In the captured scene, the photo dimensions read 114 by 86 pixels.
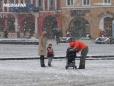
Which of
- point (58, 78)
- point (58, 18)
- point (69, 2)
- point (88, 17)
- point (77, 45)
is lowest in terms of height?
point (58, 18)

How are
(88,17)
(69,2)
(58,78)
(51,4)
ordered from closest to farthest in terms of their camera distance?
(58,78)
(88,17)
(69,2)
(51,4)

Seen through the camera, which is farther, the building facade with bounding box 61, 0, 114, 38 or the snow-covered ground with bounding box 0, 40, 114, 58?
the building facade with bounding box 61, 0, 114, 38

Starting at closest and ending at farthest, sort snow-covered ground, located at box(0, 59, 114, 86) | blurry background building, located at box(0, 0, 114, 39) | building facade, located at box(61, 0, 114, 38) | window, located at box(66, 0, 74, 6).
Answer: snow-covered ground, located at box(0, 59, 114, 86)
building facade, located at box(61, 0, 114, 38)
blurry background building, located at box(0, 0, 114, 39)
window, located at box(66, 0, 74, 6)

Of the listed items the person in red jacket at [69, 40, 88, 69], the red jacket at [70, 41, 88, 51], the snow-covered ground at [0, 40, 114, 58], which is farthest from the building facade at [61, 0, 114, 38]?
the red jacket at [70, 41, 88, 51]

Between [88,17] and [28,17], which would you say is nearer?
[88,17]

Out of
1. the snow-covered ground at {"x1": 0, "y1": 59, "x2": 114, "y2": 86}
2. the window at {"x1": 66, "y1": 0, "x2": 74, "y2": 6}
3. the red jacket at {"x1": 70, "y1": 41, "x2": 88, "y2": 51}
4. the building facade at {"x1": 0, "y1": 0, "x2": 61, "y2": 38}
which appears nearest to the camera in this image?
the snow-covered ground at {"x1": 0, "y1": 59, "x2": 114, "y2": 86}

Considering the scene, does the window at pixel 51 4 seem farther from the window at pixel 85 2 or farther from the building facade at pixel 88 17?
the window at pixel 85 2

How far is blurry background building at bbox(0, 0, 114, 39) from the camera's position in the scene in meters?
82.2

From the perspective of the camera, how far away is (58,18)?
87.2m

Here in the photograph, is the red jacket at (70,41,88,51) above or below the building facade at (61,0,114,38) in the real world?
above

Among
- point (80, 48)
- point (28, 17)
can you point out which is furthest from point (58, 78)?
point (28, 17)

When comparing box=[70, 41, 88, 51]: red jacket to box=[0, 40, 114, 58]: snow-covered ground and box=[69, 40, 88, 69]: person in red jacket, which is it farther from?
box=[0, 40, 114, 58]: snow-covered ground

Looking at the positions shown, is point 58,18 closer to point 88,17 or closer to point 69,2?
point 69,2

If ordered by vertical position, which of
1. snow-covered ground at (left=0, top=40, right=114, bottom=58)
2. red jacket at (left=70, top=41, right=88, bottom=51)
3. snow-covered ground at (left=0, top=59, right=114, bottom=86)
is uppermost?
Answer: red jacket at (left=70, top=41, right=88, bottom=51)
